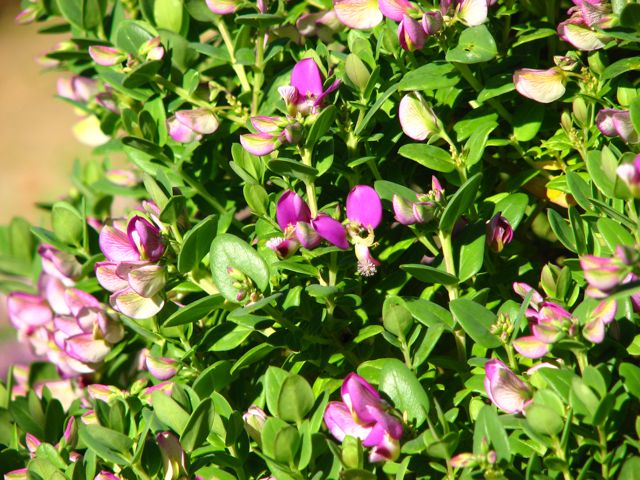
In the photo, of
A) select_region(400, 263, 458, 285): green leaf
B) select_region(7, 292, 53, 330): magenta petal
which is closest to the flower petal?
select_region(400, 263, 458, 285): green leaf

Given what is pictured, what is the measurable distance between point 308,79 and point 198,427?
16.1 inches

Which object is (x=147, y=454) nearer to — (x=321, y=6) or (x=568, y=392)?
(x=568, y=392)

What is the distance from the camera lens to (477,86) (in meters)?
0.97

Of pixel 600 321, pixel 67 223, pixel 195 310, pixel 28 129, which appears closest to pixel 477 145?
pixel 600 321

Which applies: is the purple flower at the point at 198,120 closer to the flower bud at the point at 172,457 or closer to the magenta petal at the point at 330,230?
the magenta petal at the point at 330,230

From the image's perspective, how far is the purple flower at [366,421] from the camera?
0.79 m

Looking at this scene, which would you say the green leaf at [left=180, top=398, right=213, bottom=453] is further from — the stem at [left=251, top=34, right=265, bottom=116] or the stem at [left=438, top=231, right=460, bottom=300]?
the stem at [left=251, top=34, right=265, bottom=116]

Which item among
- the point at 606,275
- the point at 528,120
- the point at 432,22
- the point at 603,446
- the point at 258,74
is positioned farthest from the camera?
the point at 258,74

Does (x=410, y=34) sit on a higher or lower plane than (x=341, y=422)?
higher

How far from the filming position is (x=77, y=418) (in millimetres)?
1124

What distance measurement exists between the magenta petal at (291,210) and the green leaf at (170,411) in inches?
9.1

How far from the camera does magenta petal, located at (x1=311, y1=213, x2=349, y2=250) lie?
87 cm

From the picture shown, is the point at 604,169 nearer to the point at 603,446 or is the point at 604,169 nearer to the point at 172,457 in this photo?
the point at 603,446

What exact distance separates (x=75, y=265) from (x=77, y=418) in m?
0.22
